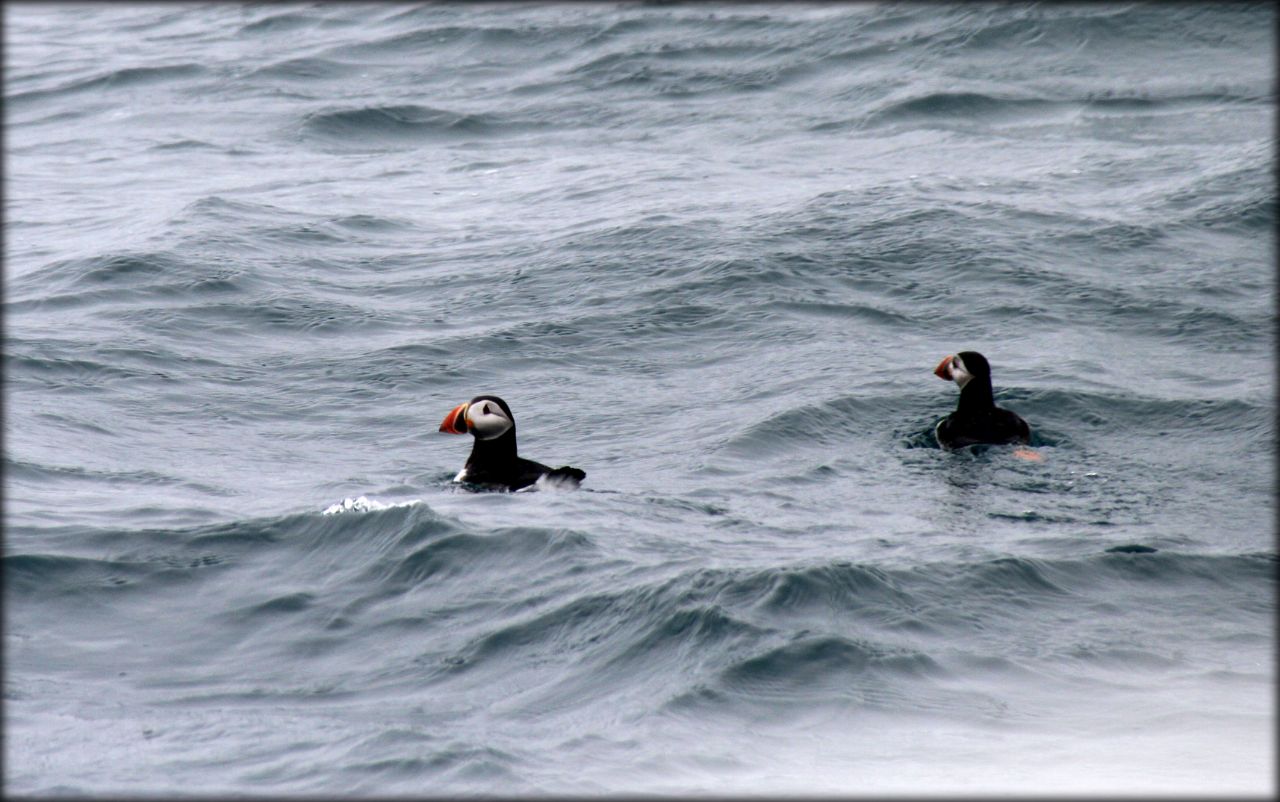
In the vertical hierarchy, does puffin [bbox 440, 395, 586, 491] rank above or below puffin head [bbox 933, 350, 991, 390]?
below

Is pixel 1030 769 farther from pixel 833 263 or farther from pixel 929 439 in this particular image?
pixel 833 263

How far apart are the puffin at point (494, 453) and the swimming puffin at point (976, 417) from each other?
2347mm

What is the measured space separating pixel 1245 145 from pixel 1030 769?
12.1m

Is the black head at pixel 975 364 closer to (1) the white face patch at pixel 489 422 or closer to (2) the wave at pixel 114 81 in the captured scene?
(1) the white face patch at pixel 489 422

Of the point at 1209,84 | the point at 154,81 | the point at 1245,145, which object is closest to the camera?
the point at 1245,145

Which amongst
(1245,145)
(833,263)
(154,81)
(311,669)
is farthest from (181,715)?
(154,81)

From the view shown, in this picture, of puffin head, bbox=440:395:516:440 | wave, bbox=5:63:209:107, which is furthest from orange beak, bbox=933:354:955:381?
wave, bbox=5:63:209:107

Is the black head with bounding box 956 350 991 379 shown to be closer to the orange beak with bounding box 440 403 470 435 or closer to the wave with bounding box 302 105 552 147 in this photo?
the orange beak with bounding box 440 403 470 435

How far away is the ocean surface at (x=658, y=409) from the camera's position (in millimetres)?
6082

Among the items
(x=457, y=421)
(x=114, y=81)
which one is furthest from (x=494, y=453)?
(x=114, y=81)

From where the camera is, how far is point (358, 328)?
12.6 metres

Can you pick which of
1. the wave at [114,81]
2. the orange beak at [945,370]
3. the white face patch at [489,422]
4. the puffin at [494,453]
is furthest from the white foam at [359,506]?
the wave at [114,81]

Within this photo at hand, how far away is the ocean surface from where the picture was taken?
6.08m

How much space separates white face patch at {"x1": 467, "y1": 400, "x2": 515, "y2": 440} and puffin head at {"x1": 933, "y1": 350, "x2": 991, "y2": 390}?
2.77m
